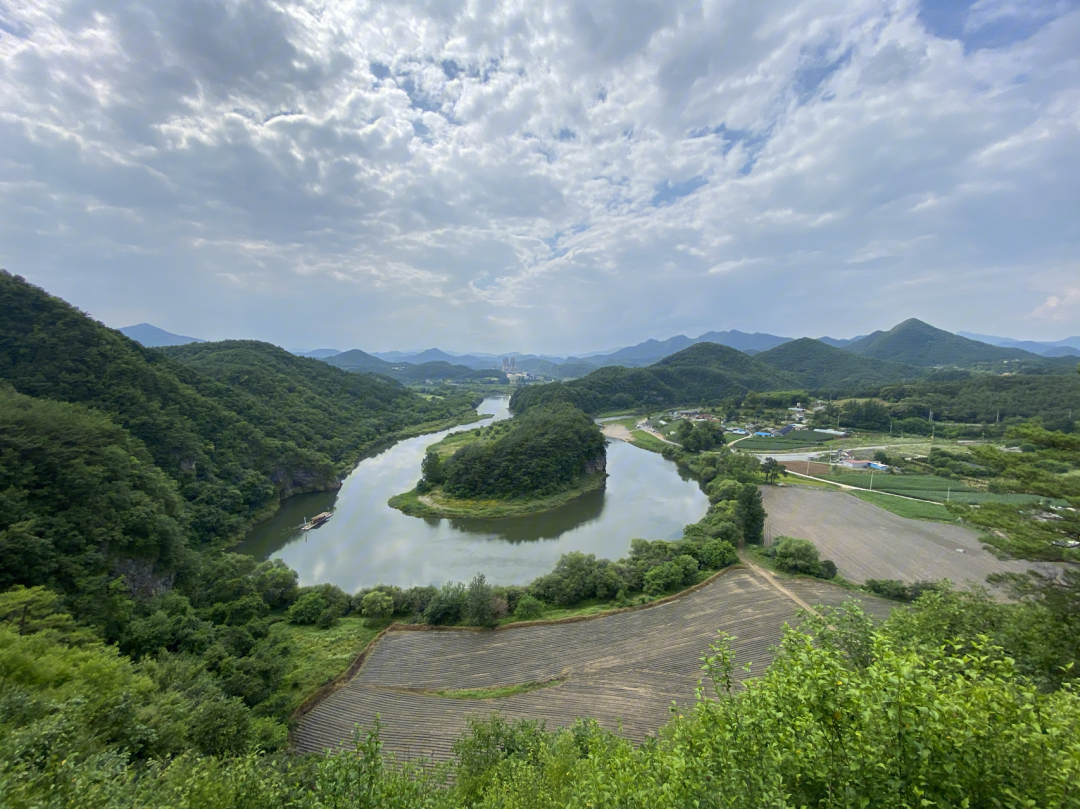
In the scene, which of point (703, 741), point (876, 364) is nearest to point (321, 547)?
point (703, 741)

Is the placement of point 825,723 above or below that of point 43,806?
above

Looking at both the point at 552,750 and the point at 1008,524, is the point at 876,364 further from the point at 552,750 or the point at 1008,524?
the point at 552,750

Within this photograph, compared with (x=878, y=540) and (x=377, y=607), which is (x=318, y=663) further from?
(x=878, y=540)

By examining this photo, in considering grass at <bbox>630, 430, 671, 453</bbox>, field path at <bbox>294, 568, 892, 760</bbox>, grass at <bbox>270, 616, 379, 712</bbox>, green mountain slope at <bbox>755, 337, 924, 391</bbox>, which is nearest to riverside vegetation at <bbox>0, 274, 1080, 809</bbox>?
grass at <bbox>270, 616, 379, 712</bbox>

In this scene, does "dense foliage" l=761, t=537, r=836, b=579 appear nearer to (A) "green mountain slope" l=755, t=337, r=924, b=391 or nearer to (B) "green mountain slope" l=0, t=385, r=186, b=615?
(B) "green mountain slope" l=0, t=385, r=186, b=615

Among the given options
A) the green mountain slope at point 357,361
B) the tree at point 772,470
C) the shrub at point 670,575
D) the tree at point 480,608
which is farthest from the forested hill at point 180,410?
the green mountain slope at point 357,361

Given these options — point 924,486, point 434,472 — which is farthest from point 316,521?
point 924,486

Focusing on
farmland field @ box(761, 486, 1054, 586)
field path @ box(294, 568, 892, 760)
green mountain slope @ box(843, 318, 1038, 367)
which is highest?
green mountain slope @ box(843, 318, 1038, 367)
